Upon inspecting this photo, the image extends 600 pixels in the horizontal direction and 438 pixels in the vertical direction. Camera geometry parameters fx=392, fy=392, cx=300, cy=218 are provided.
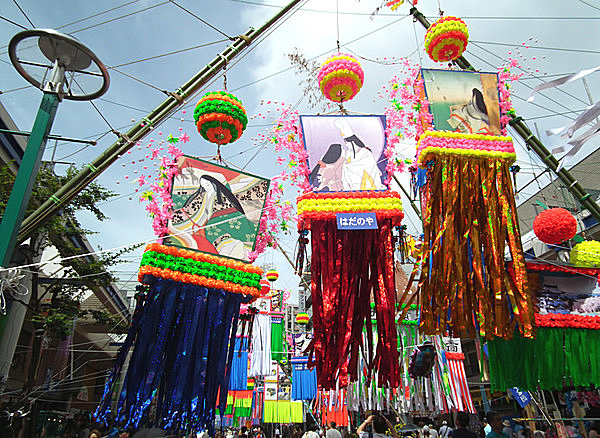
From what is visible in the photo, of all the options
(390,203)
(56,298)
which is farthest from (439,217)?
(56,298)

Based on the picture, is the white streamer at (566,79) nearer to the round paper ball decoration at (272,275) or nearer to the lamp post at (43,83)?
the lamp post at (43,83)

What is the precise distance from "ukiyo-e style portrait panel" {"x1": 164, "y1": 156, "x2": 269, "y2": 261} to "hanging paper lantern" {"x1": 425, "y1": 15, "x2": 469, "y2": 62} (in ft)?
11.4

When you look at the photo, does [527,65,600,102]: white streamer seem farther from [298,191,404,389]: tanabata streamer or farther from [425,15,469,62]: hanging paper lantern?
[425,15,469,62]: hanging paper lantern

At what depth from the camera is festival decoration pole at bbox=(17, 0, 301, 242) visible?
640cm

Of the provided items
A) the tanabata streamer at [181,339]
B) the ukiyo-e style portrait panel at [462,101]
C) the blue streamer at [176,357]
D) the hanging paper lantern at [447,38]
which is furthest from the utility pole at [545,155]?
the blue streamer at [176,357]

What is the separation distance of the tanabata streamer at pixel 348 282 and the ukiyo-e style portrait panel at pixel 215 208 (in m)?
0.68

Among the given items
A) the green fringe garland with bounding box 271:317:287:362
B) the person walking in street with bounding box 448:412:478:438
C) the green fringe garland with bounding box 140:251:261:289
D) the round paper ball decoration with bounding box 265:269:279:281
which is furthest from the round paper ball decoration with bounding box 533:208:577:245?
the round paper ball decoration with bounding box 265:269:279:281

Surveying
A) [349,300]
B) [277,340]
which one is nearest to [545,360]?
[349,300]

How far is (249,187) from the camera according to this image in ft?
16.7

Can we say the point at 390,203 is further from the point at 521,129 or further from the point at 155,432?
the point at 521,129

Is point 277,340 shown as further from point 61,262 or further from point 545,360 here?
point 545,360

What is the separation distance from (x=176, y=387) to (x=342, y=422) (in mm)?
7760

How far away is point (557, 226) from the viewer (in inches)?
263

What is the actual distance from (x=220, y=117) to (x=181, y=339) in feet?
9.35
